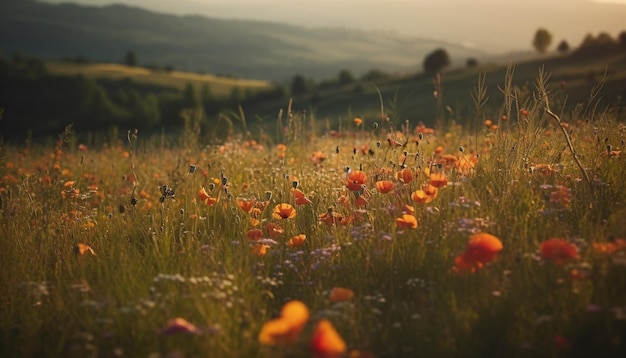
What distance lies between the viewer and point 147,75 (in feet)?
276

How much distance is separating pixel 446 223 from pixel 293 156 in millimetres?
3508

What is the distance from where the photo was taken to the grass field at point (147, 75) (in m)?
78.2

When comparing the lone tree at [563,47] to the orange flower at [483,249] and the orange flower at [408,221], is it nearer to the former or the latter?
the orange flower at [408,221]

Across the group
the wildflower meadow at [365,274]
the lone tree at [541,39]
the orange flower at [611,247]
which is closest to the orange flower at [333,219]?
the wildflower meadow at [365,274]

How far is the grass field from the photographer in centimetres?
7825

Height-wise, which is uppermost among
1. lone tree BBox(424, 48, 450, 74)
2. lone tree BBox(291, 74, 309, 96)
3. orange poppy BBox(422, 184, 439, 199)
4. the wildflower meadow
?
lone tree BBox(424, 48, 450, 74)

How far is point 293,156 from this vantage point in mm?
6855

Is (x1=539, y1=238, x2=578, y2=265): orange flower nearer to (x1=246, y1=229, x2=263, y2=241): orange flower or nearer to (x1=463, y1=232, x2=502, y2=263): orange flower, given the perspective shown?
(x1=463, y1=232, x2=502, y2=263): orange flower

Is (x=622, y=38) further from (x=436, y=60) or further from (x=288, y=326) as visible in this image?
(x=288, y=326)

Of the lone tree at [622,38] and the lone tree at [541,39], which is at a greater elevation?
the lone tree at [541,39]

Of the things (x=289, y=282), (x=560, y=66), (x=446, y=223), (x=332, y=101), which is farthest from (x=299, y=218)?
(x=332, y=101)

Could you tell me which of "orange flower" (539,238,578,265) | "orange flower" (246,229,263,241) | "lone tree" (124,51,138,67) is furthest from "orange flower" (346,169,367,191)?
"lone tree" (124,51,138,67)

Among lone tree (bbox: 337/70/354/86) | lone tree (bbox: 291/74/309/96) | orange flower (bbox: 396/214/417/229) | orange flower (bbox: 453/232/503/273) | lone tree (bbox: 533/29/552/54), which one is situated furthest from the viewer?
lone tree (bbox: 533/29/552/54)

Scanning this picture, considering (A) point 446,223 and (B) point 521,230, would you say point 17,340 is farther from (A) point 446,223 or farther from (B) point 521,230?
(B) point 521,230
